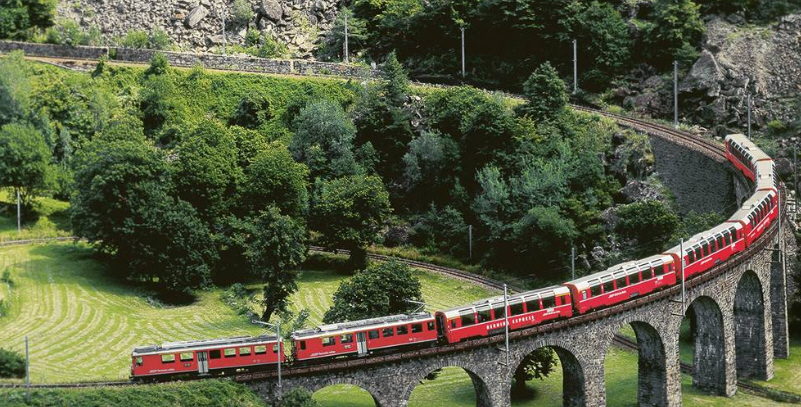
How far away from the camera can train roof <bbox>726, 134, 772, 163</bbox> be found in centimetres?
10512

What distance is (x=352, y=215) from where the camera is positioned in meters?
106

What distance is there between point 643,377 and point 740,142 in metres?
32.8

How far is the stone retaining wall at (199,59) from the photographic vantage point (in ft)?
434

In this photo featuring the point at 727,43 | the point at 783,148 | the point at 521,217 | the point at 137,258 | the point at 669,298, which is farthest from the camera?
the point at 727,43

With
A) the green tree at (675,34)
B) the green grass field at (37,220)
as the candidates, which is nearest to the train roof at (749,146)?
the green tree at (675,34)

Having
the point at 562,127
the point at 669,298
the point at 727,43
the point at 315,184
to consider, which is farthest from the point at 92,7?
the point at 669,298

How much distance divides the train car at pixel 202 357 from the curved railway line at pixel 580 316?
90 cm

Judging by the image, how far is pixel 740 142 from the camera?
111 meters

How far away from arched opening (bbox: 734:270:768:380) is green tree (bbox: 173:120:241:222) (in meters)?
42.6

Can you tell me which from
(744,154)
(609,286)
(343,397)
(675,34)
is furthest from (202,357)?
(675,34)

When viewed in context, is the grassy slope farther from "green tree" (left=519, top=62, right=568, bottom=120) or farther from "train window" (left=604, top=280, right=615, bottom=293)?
"green tree" (left=519, top=62, right=568, bottom=120)

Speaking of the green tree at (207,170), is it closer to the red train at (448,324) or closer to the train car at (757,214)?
the red train at (448,324)

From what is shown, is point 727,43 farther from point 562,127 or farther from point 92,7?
point 92,7

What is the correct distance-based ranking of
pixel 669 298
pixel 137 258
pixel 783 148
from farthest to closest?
1. pixel 783 148
2. pixel 137 258
3. pixel 669 298
